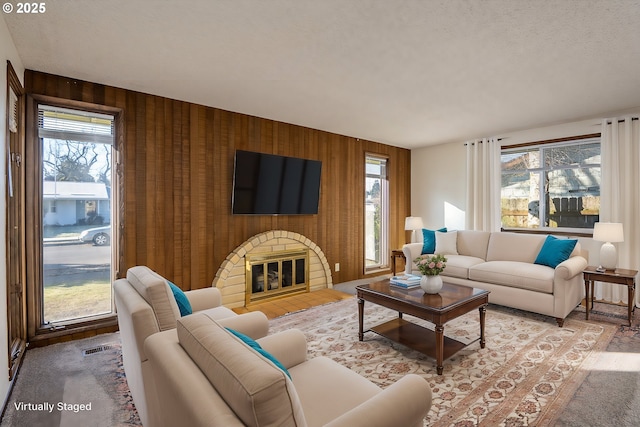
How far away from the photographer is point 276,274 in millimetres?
4480

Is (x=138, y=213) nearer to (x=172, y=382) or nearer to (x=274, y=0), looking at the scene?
(x=274, y=0)

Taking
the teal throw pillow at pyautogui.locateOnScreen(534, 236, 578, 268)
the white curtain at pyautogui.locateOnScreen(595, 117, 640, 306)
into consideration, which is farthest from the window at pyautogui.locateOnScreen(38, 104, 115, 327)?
the white curtain at pyautogui.locateOnScreen(595, 117, 640, 306)

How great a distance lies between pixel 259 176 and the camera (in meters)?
4.24

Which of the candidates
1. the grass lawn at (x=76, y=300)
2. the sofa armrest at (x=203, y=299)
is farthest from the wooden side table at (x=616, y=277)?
the grass lawn at (x=76, y=300)

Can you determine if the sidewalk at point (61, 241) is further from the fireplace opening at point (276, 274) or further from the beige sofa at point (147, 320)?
the fireplace opening at point (276, 274)

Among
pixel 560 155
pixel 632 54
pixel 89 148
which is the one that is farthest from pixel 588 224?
pixel 89 148

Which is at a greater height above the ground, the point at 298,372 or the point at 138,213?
the point at 138,213

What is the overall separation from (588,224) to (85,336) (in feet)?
20.8

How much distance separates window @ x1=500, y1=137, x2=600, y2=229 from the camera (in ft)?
14.8

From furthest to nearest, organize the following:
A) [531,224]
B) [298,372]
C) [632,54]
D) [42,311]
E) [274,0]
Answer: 1. [531,224]
2. [42,311]
3. [632,54]
4. [274,0]
5. [298,372]

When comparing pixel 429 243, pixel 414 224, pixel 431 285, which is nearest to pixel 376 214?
pixel 414 224

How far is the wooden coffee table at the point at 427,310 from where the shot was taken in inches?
96.9

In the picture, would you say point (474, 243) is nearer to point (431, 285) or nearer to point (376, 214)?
point (376, 214)

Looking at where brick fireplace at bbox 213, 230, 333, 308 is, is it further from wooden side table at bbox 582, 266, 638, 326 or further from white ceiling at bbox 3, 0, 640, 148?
wooden side table at bbox 582, 266, 638, 326
